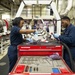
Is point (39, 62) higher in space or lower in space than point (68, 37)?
lower

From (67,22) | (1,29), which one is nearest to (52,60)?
(67,22)

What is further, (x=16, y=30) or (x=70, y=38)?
(x=16, y=30)

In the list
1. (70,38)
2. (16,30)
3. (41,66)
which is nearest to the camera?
(41,66)

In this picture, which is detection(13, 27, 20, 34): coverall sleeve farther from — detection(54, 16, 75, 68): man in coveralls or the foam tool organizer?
detection(54, 16, 75, 68): man in coveralls

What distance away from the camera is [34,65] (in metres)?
2.64

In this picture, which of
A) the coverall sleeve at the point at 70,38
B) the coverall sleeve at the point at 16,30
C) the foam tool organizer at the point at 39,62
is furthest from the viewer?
the coverall sleeve at the point at 16,30

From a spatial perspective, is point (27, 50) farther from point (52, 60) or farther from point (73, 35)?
point (73, 35)

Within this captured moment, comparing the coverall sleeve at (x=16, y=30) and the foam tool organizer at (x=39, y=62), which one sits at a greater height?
the coverall sleeve at (x=16, y=30)

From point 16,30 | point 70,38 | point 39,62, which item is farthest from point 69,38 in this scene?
point 16,30

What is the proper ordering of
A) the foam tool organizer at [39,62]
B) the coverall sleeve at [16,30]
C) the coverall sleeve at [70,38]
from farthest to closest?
the coverall sleeve at [16,30] < the coverall sleeve at [70,38] < the foam tool organizer at [39,62]

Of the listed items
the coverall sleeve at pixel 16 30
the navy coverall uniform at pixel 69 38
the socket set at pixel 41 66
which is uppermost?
the coverall sleeve at pixel 16 30

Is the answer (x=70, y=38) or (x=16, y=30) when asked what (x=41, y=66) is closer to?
(x=70, y=38)

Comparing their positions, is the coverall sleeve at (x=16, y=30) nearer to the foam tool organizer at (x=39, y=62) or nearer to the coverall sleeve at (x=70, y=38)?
the foam tool organizer at (x=39, y=62)

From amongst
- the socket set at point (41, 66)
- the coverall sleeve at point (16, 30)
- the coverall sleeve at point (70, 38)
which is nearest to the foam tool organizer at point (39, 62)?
the socket set at point (41, 66)
